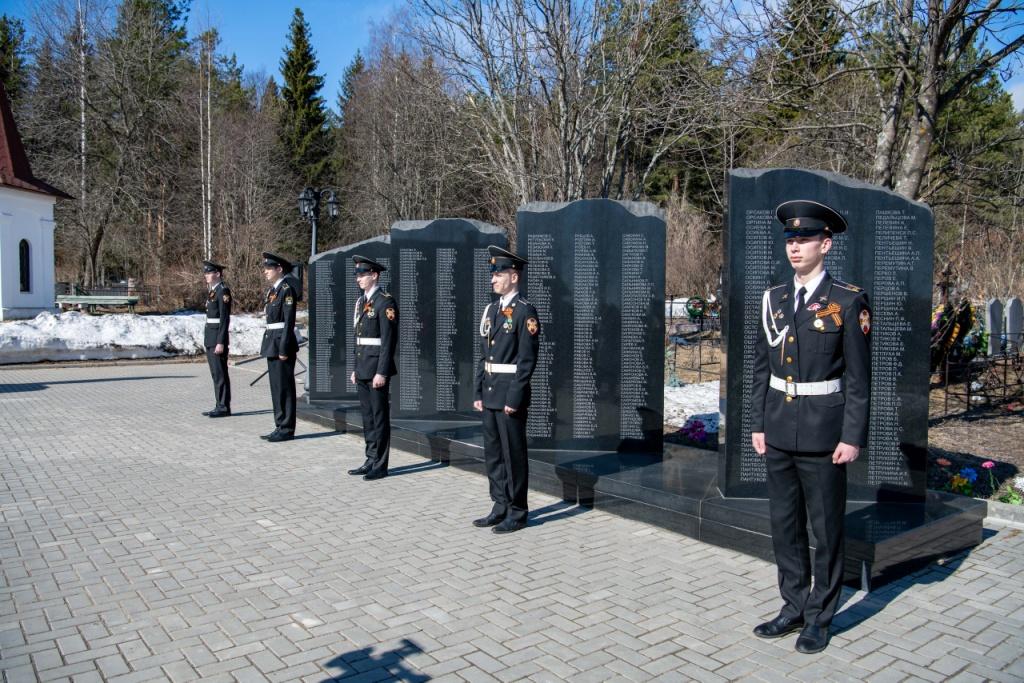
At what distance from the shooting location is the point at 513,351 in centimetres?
603

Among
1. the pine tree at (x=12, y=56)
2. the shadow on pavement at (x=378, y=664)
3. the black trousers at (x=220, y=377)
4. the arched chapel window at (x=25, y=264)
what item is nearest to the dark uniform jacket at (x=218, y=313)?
the black trousers at (x=220, y=377)

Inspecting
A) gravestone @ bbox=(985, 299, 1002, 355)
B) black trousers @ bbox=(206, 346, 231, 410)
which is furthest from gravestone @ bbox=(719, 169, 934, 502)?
gravestone @ bbox=(985, 299, 1002, 355)

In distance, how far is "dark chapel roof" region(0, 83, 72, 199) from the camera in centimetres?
2702

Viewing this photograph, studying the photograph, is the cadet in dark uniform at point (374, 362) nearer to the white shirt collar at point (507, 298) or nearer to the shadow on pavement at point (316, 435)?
the white shirt collar at point (507, 298)

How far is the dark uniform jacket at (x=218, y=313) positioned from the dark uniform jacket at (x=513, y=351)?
5955 millimetres

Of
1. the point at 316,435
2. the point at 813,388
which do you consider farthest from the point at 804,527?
the point at 316,435

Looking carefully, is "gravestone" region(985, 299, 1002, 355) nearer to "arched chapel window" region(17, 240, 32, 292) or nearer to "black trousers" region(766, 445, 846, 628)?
"black trousers" region(766, 445, 846, 628)

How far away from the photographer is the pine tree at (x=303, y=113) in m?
47.0

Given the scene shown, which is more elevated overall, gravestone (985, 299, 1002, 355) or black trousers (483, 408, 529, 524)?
gravestone (985, 299, 1002, 355)

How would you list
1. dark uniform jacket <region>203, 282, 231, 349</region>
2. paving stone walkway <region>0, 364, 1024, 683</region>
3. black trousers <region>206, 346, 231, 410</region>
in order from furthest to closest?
black trousers <region>206, 346, 231, 410</region> → dark uniform jacket <region>203, 282, 231, 349</region> → paving stone walkway <region>0, 364, 1024, 683</region>

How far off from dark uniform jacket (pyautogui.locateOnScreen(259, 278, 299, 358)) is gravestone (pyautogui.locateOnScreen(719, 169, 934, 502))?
561 centimetres

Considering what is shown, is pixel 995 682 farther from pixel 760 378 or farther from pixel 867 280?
pixel 867 280

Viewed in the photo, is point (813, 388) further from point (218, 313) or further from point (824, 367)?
point (218, 313)

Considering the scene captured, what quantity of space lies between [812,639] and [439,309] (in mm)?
6591
